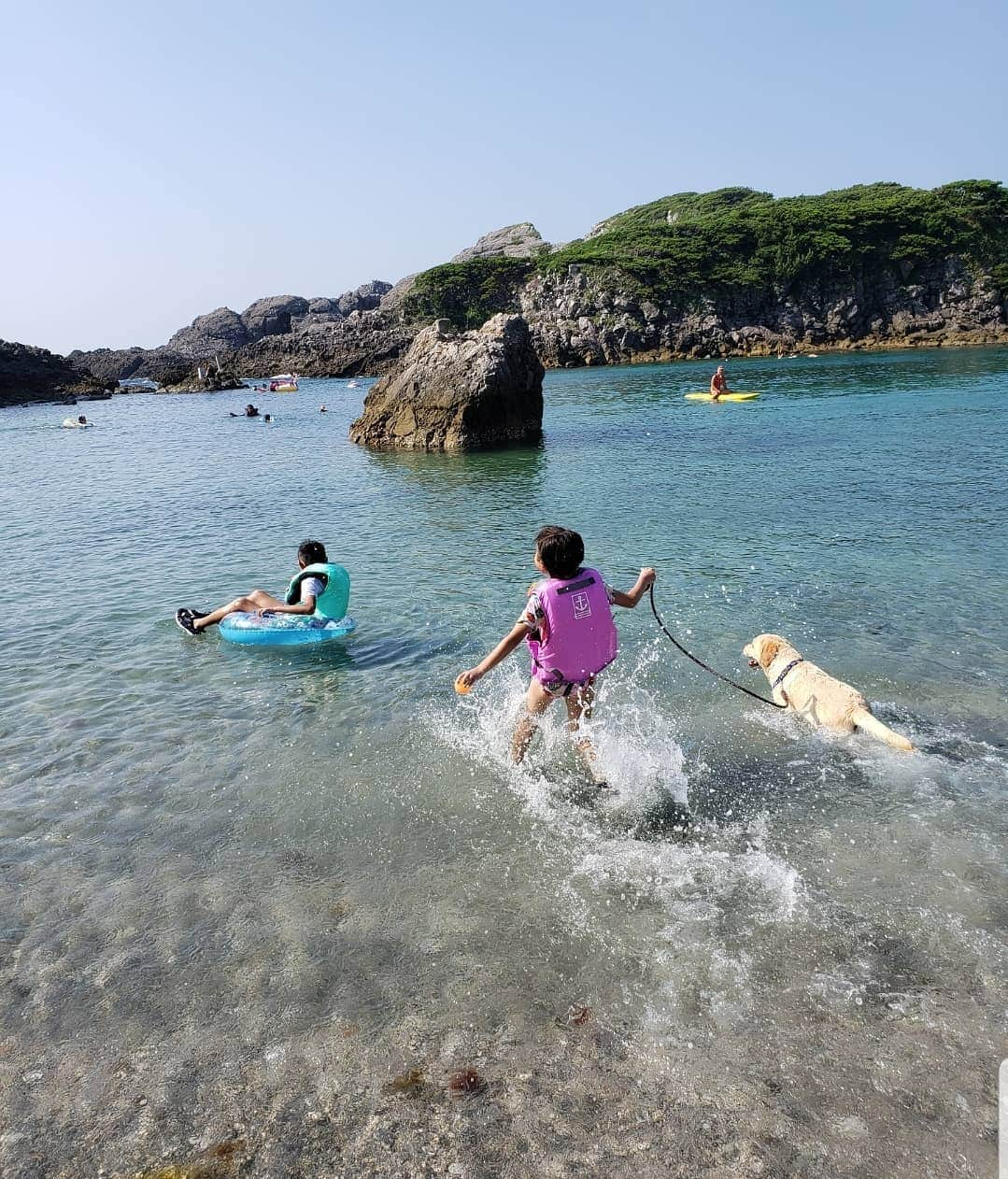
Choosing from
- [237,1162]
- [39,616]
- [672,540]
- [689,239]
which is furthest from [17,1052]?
[689,239]

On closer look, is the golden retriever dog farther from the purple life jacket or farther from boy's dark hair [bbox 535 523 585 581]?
boy's dark hair [bbox 535 523 585 581]

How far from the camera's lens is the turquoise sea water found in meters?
4.14

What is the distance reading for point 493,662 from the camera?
269 inches

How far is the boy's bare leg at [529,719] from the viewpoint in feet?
23.6

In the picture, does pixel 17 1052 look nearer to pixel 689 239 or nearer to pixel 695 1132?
pixel 695 1132

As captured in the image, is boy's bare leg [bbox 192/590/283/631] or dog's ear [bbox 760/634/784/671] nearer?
dog's ear [bbox 760/634/784/671]

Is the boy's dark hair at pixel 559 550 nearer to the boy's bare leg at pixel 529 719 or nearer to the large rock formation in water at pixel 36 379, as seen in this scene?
the boy's bare leg at pixel 529 719

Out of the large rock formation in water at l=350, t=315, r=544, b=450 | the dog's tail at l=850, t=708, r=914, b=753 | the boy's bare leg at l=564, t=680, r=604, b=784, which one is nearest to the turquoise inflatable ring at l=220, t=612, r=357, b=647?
the boy's bare leg at l=564, t=680, r=604, b=784

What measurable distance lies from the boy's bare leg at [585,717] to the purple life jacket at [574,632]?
21cm

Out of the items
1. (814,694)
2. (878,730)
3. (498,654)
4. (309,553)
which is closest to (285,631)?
(309,553)

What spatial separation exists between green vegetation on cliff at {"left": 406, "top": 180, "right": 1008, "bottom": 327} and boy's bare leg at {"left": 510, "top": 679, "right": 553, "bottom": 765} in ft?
313

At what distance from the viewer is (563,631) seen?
6.81 m

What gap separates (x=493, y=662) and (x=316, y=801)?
6.98 feet

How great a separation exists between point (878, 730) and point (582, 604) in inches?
126
